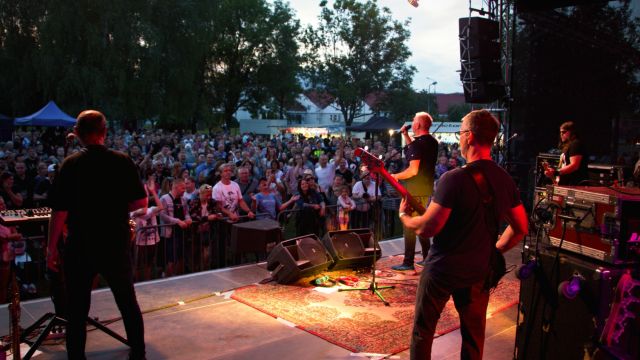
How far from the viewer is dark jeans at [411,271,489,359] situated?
2951mm

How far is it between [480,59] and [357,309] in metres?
5.58

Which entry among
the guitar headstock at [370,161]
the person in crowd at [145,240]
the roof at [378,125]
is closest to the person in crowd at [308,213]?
the person in crowd at [145,240]

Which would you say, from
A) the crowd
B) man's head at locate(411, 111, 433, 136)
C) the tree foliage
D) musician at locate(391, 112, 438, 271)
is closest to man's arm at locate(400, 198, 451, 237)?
the crowd

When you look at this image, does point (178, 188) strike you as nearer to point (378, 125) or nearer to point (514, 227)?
point (514, 227)

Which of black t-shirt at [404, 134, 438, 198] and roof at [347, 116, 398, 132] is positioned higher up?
roof at [347, 116, 398, 132]

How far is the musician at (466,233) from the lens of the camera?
113 inches

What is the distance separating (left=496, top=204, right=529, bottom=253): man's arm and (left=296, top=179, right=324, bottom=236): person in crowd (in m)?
4.91

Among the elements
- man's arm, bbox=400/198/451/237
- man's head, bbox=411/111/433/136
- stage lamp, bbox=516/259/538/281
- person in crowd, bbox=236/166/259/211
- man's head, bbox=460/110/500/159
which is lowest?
stage lamp, bbox=516/259/538/281

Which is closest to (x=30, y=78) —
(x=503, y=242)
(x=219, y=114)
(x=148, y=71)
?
(x=148, y=71)

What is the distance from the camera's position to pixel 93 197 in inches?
133

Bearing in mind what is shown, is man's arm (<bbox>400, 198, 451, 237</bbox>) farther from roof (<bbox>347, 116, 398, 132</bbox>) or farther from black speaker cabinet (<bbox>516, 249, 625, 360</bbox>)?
roof (<bbox>347, 116, 398, 132</bbox>)

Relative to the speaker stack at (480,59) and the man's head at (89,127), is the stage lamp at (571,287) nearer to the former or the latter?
the man's head at (89,127)

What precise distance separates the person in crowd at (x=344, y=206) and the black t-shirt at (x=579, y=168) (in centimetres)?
319

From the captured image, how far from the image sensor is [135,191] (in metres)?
3.52
